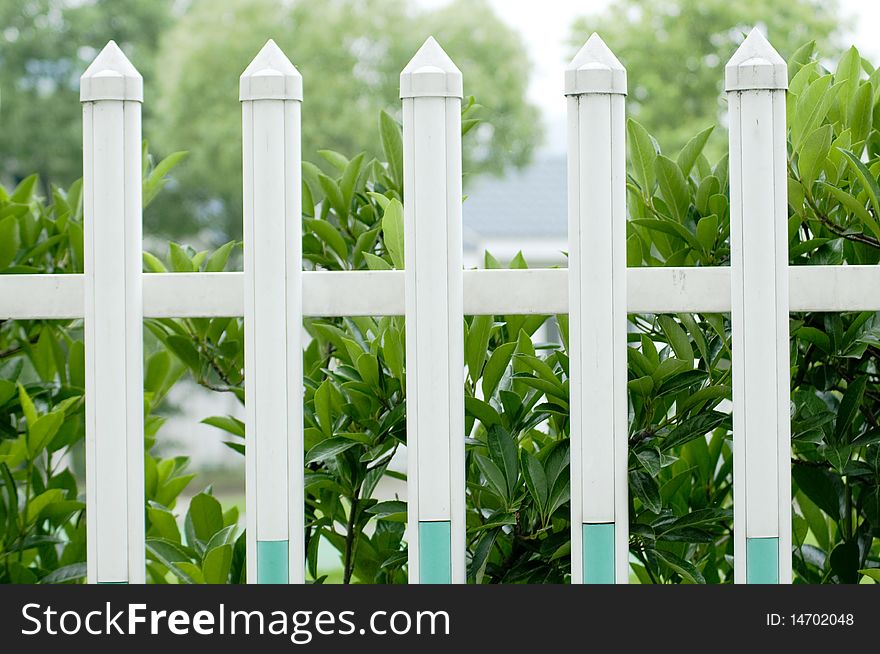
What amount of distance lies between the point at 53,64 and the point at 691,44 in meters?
9.78

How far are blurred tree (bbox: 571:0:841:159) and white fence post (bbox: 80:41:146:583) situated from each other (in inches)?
460

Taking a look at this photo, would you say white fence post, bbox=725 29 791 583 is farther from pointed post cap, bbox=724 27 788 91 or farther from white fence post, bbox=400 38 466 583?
white fence post, bbox=400 38 466 583

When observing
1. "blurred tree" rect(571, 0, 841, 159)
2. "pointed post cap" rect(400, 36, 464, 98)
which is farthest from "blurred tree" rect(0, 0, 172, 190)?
"pointed post cap" rect(400, 36, 464, 98)

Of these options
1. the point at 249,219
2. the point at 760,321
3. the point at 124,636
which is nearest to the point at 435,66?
the point at 249,219

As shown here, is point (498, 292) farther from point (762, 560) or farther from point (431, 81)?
point (762, 560)

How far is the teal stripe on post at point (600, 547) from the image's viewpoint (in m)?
1.24

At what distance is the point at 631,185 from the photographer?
1.38 m

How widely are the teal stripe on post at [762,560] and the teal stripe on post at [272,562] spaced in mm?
591

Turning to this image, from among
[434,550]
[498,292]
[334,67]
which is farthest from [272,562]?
[334,67]

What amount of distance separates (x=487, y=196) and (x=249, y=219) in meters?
13.8

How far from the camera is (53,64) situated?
15492mm

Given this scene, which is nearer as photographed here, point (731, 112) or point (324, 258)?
point (731, 112)

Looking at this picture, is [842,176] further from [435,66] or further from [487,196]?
[487,196]

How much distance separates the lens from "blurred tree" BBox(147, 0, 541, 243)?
42.2 feet
